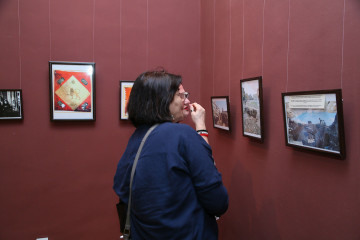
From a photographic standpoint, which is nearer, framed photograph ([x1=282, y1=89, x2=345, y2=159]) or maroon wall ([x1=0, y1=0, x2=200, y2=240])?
framed photograph ([x1=282, y1=89, x2=345, y2=159])

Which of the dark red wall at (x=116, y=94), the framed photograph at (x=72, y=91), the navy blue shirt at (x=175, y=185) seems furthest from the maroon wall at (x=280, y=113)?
the framed photograph at (x=72, y=91)

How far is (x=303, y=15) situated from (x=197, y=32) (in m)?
1.97

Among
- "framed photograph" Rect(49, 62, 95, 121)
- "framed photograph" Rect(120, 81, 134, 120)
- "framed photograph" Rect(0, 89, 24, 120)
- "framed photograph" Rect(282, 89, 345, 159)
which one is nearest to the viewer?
"framed photograph" Rect(282, 89, 345, 159)

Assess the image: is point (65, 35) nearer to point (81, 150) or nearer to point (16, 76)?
point (16, 76)

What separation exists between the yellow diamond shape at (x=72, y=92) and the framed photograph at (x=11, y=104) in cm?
41

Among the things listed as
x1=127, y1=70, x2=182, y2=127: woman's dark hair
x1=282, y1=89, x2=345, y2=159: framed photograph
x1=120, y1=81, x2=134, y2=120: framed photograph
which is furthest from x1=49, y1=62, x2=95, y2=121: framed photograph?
x1=282, y1=89, x2=345, y2=159: framed photograph

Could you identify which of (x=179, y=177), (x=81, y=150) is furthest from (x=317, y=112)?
(x=81, y=150)

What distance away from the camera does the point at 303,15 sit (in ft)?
5.15

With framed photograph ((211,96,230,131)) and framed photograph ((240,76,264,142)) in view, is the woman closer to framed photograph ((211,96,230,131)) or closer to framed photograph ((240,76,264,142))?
framed photograph ((240,76,264,142))

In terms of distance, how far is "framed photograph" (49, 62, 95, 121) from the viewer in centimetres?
295

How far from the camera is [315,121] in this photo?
1.42m

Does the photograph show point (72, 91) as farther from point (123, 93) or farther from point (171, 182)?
point (171, 182)

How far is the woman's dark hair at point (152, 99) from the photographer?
1.45 metres

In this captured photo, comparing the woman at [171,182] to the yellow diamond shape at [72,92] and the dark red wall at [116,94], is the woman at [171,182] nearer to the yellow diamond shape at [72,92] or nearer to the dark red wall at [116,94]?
the dark red wall at [116,94]
